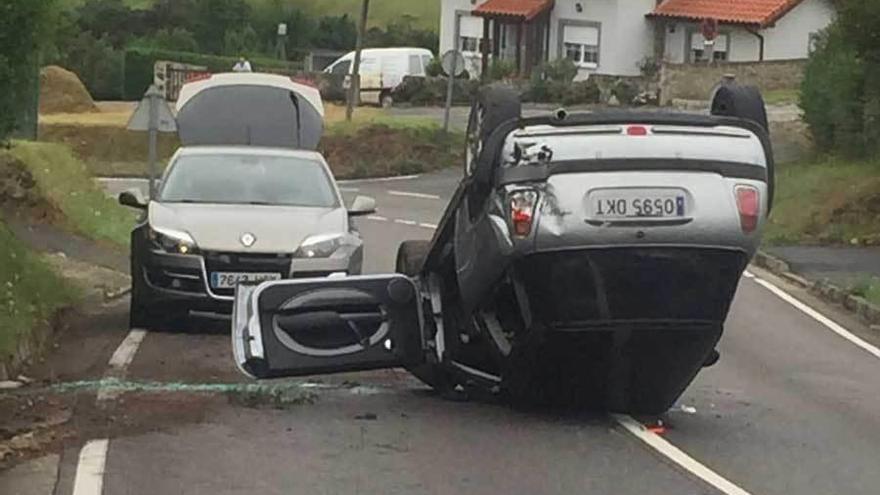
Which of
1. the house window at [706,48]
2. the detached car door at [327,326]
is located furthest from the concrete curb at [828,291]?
the house window at [706,48]

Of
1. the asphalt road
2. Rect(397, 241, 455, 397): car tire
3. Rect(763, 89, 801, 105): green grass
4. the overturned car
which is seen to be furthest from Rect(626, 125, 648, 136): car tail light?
Rect(763, 89, 801, 105): green grass

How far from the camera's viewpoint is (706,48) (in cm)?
6775

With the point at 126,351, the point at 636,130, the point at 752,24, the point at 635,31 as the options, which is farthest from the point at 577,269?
the point at 635,31

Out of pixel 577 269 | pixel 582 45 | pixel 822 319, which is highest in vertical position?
pixel 582 45

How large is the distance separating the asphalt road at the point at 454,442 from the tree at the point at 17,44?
7.35ft

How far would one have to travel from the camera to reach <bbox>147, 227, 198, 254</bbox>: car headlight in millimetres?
16312

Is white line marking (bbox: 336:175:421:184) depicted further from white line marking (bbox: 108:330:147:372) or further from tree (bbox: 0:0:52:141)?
tree (bbox: 0:0:52:141)

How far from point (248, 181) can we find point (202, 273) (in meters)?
1.69

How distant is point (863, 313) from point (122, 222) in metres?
11.8

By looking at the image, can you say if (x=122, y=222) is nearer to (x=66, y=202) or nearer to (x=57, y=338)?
(x=66, y=202)

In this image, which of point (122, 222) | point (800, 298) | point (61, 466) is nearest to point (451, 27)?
point (122, 222)

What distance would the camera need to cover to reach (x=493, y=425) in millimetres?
12031

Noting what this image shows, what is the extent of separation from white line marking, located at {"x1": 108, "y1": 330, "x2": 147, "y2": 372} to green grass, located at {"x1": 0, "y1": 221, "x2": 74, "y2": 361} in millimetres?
707

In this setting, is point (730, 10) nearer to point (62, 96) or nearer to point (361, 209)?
point (62, 96)
